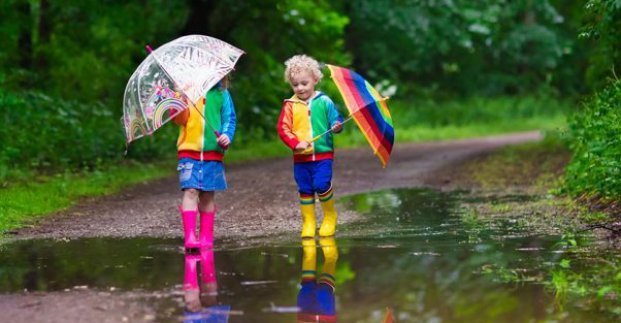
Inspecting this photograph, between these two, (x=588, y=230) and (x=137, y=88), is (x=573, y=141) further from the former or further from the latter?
(x=137, y=88)

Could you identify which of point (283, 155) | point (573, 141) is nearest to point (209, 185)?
point (573, 141)

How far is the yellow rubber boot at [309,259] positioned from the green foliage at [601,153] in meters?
2.90

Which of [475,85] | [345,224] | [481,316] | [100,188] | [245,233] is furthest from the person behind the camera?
[475,85]

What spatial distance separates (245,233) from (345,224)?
119 cm

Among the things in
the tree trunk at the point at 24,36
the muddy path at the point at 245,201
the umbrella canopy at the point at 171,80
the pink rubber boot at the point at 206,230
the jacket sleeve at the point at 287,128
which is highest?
the tree trunk at the point at 24,36

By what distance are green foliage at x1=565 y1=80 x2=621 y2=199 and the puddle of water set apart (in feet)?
3.44

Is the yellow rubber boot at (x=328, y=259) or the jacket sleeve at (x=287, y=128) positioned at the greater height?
the jacket sleeve at (x=287, y=128)

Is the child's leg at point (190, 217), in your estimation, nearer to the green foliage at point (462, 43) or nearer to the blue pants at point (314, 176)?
the blue pants at point (314, 176)

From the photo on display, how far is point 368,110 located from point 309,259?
6.81 ft

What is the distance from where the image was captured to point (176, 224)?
36.6 ft

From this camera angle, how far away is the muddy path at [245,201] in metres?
10.6

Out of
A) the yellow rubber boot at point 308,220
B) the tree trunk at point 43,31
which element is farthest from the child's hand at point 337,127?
the tree trunk at point 43,31

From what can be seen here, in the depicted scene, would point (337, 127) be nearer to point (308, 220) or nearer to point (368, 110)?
point (368, 110)

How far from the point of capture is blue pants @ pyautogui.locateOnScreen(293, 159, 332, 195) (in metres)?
9.65
